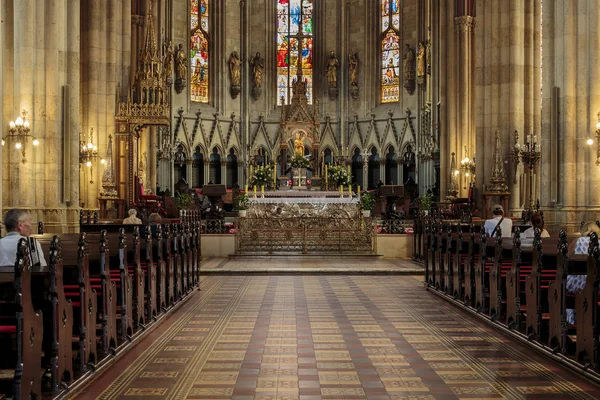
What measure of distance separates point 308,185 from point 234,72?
12.8 m

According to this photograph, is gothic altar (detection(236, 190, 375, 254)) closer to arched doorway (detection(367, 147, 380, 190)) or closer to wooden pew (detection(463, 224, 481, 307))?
wooden pew (detection(463, 224, 481, 307))

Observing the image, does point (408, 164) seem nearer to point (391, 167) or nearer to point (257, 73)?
point (391, 167)

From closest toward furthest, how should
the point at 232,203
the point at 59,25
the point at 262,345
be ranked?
the point at 262,345
the point at 59,25
the point at 232,203

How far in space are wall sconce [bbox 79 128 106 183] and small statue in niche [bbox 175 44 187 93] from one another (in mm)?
13441

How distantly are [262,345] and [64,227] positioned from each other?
1198 centimetres

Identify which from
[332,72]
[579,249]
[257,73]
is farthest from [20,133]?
[332,72]

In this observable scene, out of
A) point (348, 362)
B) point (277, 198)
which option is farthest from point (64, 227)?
point (348, 362)

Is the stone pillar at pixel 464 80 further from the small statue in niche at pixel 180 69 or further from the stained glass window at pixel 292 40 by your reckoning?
the small statue in niche at pixel 180 69

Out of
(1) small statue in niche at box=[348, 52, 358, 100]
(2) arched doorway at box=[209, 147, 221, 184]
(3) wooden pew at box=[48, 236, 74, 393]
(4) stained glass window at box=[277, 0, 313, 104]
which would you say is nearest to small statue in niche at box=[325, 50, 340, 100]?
(1) small statue in niche at box=[348, 52, 358, 100]

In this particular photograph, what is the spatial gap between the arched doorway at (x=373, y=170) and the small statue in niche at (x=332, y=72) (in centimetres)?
385

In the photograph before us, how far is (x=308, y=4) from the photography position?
42219 mm

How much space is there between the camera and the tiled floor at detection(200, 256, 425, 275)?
18.2m

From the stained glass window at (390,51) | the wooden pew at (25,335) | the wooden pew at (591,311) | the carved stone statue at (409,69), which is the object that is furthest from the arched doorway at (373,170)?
the wooden pew at (25,335)

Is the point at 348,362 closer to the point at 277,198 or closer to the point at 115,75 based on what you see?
the point at 277,198
